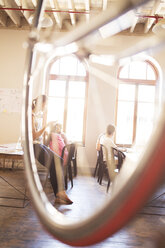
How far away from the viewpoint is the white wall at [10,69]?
5477 mm

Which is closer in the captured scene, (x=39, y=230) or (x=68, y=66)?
(x=39, y=230)

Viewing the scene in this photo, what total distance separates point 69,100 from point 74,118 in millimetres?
461

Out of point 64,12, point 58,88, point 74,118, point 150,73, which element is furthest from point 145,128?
point 150,73

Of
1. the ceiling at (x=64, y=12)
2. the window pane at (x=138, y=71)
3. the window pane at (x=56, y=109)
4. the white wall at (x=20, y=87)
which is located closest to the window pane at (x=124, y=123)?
the white wall at (x=20, y=87)

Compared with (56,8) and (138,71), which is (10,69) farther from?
(138,71)

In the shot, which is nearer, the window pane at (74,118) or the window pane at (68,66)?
the window pane at (74,118)

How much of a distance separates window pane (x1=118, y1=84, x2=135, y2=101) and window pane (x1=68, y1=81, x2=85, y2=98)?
0.92 m

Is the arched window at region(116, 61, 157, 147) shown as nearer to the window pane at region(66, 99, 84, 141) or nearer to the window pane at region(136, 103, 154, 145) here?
the window pane at region(66, 99, 84, 141)

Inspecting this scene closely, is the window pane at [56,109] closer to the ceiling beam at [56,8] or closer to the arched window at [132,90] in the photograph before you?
the arched window at [132,90]

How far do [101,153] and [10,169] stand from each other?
91.6 inches

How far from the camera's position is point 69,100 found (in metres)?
5.71

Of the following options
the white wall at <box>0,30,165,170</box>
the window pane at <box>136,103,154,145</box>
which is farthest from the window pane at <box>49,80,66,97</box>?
the window pane at <box>136,103,154,145</box>

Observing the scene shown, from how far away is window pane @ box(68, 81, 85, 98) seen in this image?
225 inches

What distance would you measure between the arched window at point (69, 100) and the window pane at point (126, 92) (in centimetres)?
86
